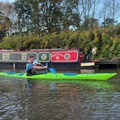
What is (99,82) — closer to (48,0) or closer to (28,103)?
(28,103)

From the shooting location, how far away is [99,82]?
586 inches

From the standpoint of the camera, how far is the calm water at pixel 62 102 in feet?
27.0

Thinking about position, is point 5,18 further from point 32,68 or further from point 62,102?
point 62,102

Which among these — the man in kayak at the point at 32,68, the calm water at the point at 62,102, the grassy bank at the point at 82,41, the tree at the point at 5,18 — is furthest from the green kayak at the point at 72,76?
the tree at the point at 5,18

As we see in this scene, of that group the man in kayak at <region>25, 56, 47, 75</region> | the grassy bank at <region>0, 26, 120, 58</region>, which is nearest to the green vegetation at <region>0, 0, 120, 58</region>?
the grassy bank at <region>0, 26, 120, 58</region>

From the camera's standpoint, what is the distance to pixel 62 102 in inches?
393

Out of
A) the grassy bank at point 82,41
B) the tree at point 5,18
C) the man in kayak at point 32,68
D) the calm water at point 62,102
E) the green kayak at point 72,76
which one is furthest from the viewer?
the tree at point 5,18

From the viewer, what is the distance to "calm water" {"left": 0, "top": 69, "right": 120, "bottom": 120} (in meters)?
8.23

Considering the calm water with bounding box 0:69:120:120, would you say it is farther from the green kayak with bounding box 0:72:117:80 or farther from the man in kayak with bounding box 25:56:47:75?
the man in kayak with bounding box 25:56:47:75

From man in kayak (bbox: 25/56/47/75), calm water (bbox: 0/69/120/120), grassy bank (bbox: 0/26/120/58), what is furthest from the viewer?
grassy bank (bbox: 0/26/120/58)

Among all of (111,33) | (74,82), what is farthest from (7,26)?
(74,82)

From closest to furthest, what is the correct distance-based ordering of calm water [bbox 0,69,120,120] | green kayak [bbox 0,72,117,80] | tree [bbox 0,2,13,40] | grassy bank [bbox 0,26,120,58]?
1. calm water [bbox 0,69,120,120]
2. green kayak [bbox 0,72,117,80]
3. grassy bank [bbox 0,26,120,58]
4. tree [bbox 0,2,13,40]

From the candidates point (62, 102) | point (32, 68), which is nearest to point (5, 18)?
point (32, 68)

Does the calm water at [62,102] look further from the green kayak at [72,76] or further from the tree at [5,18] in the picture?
the tree at [5,18]
